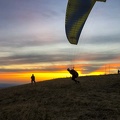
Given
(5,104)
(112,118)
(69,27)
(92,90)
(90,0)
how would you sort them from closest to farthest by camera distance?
(112,118) < (90,0) < (69,27) < (5,104) < (92,90)

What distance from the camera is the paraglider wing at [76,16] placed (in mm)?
26233

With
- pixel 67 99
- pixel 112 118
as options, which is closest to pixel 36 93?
pixel 67 99

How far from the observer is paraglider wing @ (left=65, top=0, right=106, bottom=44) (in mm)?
26233

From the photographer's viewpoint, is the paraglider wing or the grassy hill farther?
the paraglider wing

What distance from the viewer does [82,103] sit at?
2659cm

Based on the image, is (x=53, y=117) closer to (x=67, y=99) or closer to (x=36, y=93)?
(x=67, y=99)

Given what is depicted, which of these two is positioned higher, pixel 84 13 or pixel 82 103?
pixel 84 13

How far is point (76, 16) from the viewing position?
27359mm

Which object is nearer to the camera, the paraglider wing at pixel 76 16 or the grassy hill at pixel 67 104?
the grassy hill at pixel 67 104

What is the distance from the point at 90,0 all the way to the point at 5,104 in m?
13.0

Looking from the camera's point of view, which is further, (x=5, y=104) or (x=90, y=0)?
(x=5, y=104)

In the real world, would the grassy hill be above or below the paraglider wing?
below

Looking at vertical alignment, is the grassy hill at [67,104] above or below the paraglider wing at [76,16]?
below

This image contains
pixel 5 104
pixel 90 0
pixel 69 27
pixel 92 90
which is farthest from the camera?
pixel 92 90
